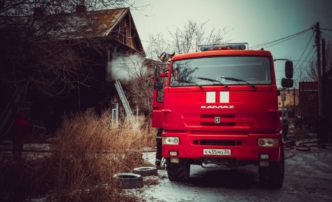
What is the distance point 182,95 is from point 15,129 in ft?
22.5

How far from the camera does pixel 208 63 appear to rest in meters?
6.25

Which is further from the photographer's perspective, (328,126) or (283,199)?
(328,126)

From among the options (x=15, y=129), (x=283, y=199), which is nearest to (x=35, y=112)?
(x=15, y=129)

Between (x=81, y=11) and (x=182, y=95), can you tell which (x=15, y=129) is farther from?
(x=182, y=95)

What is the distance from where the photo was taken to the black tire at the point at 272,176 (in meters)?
5.89

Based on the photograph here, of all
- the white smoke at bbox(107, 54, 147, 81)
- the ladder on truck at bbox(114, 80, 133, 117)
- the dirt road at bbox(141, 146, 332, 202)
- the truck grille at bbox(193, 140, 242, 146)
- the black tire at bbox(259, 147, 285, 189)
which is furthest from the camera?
the ladder on truck at bbox(114, 80, 133, 117)

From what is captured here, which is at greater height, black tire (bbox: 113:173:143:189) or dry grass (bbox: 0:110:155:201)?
dry grass (bbox: 0:110:155:201)

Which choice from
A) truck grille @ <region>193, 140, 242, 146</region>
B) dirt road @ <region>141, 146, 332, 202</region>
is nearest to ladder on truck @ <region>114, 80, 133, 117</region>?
dirt road @ <region>141, 146, 332, 202</region>

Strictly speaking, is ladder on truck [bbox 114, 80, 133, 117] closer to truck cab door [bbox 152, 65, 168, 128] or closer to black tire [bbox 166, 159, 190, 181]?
truck cab door [bbox 152, 65, 168, 128]

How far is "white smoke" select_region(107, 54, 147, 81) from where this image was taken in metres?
18.8

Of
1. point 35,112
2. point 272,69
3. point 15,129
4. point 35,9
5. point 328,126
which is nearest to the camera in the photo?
point 35,9

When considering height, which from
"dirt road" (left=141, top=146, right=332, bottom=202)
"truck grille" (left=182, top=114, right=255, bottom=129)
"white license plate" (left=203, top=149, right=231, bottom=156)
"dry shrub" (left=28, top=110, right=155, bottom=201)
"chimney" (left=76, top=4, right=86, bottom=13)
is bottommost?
"dirt road" (left=141, top=146, right=332, bottom=202)

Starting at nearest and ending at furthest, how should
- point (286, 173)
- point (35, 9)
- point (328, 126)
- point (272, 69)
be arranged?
point (35, 9)
point (272, 69)
point (286, 173)
point (328, 126)

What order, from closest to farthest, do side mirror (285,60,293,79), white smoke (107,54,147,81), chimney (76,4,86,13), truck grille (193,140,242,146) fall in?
truck grille (193,140,242,146) → chimney (76,4,86,13) → side mirror (285,60,293,79) → white smoke (107,54,147,81)
